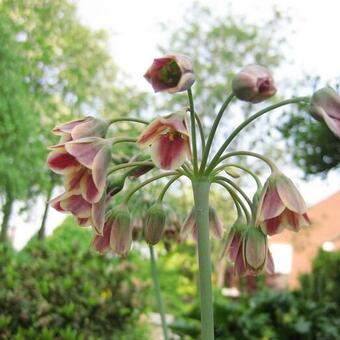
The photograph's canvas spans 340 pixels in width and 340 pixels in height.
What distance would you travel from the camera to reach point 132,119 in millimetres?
1433

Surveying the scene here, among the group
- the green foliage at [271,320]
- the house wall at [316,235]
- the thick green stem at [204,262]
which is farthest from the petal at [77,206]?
the house wall at [316,235]

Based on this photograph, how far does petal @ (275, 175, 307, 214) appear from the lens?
1284 mm

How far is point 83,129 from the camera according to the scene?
4.34 feet

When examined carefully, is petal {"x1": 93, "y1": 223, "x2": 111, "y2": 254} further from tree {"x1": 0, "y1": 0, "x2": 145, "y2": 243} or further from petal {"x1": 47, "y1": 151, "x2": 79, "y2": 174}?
tree {"x1": 0, "y1": 0, "x2": 145, "y2": 243}

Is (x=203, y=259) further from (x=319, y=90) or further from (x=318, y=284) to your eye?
(x=318, y=284)

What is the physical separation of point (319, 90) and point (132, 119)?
17.4 inches

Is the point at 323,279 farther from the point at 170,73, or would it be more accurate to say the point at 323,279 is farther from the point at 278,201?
the point at 170,73

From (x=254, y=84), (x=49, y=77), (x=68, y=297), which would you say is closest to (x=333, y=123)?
(x=254, y=84)

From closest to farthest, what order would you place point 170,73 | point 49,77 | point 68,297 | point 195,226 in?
point 170,73
point 195,226
point 68,297
point 49,77

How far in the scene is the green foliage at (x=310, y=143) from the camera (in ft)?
Answer: 19.3

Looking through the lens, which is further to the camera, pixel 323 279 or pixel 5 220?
pixel 5 220

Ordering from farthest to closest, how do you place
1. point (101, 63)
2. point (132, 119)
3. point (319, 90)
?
point (101, 63) → point (132, 119) → point (319, 90)

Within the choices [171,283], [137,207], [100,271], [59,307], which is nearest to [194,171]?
[137,207]

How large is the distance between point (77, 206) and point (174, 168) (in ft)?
0.75
